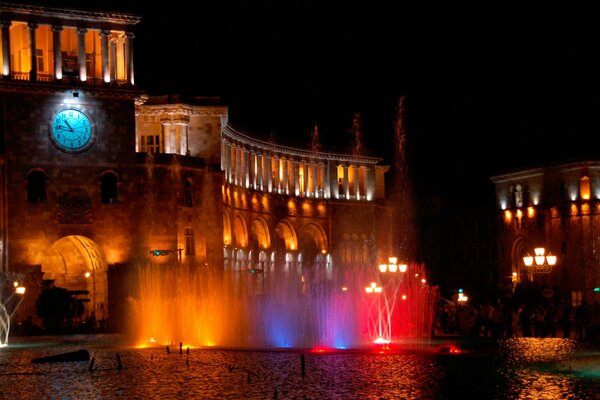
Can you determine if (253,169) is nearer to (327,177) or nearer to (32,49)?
(327,177)

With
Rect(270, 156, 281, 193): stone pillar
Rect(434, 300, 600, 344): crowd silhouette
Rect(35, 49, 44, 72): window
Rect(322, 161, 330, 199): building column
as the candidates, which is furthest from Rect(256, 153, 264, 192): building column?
Rect(434, 300, 600, 344): crowd silhouette

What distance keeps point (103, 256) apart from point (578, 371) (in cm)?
3564

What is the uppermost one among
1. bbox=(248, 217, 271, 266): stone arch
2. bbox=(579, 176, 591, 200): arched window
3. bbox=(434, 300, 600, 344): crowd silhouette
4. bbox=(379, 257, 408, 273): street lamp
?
bbox=(579, 176, 591, 200): arched window

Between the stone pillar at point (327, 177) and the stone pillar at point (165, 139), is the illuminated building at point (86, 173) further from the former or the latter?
the stone pillar at point (327, 177)

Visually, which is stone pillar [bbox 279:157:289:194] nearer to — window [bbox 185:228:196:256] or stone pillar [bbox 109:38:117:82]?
window [bbox 185:228:196:256]

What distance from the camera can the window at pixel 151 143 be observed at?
67250 mm

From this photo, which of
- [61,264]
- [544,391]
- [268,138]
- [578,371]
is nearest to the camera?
[544,391]

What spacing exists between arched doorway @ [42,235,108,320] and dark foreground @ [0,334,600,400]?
2219cm

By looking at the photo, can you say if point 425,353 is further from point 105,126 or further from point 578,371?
point 105,126

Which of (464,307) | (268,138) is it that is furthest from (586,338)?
(268,138)

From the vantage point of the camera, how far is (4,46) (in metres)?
54.6

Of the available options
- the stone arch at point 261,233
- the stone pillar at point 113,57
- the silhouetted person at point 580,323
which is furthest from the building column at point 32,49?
the silhouetted person at point 580,323

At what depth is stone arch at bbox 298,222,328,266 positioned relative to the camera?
291 feet

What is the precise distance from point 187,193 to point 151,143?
21.6 feet
